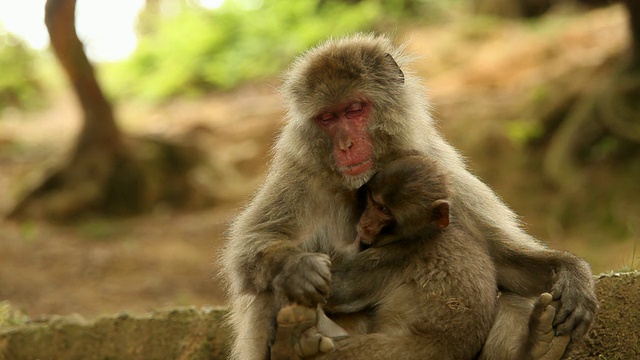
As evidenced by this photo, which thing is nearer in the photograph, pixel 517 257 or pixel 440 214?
pixel 440 214

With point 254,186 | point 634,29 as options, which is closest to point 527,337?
point 634,29

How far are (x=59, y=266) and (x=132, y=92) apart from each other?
10.7 meters

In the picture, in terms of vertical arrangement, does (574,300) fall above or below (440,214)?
below

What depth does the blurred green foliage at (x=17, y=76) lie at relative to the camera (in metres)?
19.2

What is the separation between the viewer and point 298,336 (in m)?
3.76

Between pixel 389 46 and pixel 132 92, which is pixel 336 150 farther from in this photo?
pixel 132 92

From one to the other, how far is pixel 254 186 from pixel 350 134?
28.8 ft

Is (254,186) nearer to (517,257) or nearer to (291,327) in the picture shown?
(517,257)

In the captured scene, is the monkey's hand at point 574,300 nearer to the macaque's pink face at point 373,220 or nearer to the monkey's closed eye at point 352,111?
the macaque's pink face at point 373,220

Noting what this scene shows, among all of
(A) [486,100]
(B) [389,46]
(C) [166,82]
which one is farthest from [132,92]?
(B) [389,46]

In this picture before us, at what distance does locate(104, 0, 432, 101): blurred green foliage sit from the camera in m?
17.9

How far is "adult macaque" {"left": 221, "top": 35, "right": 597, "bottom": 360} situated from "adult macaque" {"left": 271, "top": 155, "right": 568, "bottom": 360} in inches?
6.5

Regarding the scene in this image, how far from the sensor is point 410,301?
13.3ft

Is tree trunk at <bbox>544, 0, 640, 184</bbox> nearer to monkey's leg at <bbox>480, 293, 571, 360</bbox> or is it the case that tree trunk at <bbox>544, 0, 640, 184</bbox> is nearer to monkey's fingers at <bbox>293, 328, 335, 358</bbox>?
monkey's leg at <bbox>480, 293, 571, 360</bbox>
